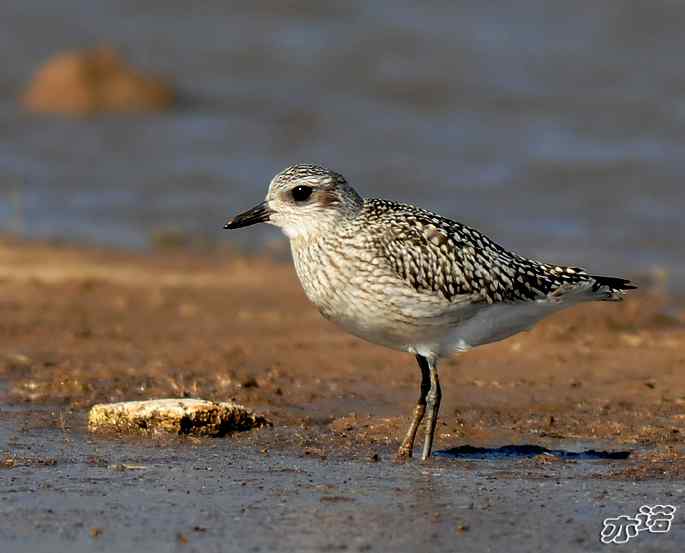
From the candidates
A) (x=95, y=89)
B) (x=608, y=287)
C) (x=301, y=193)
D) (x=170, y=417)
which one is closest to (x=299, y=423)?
(x=170, y=417)

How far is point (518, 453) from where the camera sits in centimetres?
903

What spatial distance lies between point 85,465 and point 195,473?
64cm

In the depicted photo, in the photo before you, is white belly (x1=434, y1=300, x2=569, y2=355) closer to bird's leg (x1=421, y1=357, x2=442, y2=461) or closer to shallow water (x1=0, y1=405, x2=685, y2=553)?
bird's leg (x1=421, y1=357, x2=442, y2=461)

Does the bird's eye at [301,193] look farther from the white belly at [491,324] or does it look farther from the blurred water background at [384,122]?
the blurred water background at [384,122]

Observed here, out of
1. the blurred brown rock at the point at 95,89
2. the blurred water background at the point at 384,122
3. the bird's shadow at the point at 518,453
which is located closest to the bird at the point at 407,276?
the bird's shadow at the point at 518,453

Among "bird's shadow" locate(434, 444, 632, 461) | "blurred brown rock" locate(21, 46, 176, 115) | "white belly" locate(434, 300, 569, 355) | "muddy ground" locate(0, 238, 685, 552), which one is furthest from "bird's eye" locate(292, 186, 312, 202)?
"blurred brown rock" locate(21, 46, 176, 115)

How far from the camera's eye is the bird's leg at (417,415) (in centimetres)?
888

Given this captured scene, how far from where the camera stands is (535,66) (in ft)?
78.0

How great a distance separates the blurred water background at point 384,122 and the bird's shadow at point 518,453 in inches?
277

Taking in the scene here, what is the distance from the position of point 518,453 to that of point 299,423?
4.96ft

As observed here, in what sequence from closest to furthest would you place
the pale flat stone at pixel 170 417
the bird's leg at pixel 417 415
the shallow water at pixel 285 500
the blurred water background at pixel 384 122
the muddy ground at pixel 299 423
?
the shallow water at pixel 285 500, the muddy ground at pixel 299 423, the bird's leg at pixel 417 415, the pale flat stone at pixel 170 417, the blurred water background at pixel 384 122

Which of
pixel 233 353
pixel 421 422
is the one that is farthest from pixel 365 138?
pixel 421 422

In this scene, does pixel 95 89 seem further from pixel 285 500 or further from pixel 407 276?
pixel 285 500

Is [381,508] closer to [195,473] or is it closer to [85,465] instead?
[195,473]
